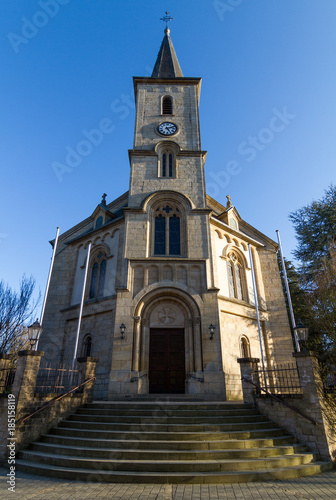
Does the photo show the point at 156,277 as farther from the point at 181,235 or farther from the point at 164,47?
the point at 164,47

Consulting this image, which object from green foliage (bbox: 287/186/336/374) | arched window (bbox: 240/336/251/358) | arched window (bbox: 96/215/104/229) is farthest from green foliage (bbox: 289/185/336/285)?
arched window (bbox: 96/215/104/229)

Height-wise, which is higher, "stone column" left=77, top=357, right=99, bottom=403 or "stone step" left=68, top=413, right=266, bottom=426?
"stone column" left=77, top=357, right=99, bottom=403

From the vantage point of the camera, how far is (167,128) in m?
20.7

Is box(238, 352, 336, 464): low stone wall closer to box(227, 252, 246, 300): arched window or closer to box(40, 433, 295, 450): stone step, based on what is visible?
box(40, 433, 295, 450): stone step

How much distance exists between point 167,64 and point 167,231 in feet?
60.0

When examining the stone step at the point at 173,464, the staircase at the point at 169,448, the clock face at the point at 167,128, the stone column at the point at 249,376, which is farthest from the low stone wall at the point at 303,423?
the clock face at the point at 167,128

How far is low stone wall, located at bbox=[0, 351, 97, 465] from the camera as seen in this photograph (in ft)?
28.4

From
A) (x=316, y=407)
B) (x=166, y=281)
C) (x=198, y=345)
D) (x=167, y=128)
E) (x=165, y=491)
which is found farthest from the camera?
(x=167, y=128)

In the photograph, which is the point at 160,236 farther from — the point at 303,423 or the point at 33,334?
the point at 303,423

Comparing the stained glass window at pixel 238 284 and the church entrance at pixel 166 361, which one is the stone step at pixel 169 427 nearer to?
the church entrance at pixel 166 361

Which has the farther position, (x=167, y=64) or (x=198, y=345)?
(x=167, y=64)

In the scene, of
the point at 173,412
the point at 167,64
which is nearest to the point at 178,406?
the point at 173,412

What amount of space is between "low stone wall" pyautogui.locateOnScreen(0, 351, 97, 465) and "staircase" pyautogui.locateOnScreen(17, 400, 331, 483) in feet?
1.05

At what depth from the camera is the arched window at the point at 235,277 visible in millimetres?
17423
